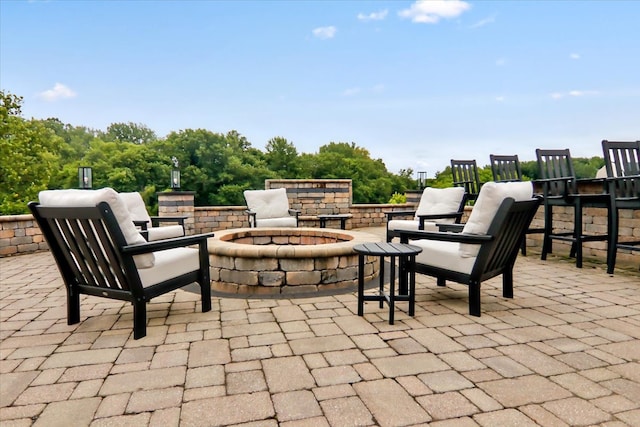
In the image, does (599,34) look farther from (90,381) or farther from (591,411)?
(90,381)

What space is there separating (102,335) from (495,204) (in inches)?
106

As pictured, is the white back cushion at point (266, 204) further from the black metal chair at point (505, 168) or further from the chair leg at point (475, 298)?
the chair leg at point (475, 298)

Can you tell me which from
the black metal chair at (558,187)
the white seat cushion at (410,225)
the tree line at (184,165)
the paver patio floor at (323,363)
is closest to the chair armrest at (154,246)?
the paver patio floor at (323,363)

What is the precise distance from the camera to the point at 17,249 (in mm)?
5426

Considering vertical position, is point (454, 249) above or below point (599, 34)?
below

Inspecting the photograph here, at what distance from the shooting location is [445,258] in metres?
2.81

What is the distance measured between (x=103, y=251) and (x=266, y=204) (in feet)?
15.1

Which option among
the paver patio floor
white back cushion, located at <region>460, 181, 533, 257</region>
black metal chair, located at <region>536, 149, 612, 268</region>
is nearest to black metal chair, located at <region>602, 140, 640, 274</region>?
black metal chair, located at <region>536, 149, 612, 268</region>

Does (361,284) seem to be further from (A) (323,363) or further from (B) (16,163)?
(B) (16,163)

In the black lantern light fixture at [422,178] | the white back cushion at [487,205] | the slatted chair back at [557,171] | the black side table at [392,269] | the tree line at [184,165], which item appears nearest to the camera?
the black side table at [392,269]

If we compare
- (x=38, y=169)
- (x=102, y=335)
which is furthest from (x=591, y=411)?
(x=38, y=169)

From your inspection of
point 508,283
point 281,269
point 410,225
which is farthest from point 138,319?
point 410,225

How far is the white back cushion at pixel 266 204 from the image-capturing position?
6.75 meters

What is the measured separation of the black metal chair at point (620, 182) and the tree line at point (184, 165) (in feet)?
47.5
